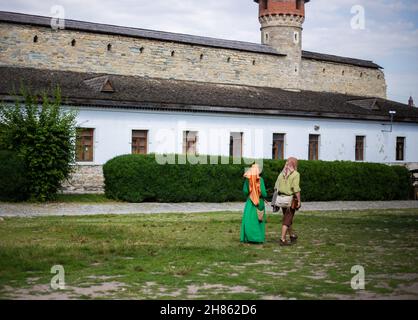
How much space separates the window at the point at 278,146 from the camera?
36.3 meters

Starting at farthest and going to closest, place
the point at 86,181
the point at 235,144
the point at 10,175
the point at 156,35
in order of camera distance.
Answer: the point at 156,35
the point at 235,144
the point at 86,181
the point at 10,175

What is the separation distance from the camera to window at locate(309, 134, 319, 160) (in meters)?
37.9

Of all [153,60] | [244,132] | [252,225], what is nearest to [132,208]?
[252,225]

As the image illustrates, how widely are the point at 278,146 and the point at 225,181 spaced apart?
9771mm

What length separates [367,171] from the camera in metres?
31.2

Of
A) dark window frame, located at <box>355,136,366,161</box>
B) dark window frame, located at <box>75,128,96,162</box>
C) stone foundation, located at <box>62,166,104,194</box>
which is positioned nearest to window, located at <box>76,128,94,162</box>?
dark window frame, located at <box>75,128,96,162</box>

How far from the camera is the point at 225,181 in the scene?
2727 centimetres

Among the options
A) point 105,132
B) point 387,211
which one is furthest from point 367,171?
point 105,132

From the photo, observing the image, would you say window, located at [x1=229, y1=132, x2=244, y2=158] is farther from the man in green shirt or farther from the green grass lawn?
the man in green shirt

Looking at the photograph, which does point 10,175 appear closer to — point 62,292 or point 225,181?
point 225,181

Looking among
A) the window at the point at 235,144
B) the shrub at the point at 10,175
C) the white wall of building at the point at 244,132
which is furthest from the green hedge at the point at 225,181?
the window at the point at 235,144

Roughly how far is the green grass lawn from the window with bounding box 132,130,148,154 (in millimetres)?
12502

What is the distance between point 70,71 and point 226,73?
10169 millimetres
